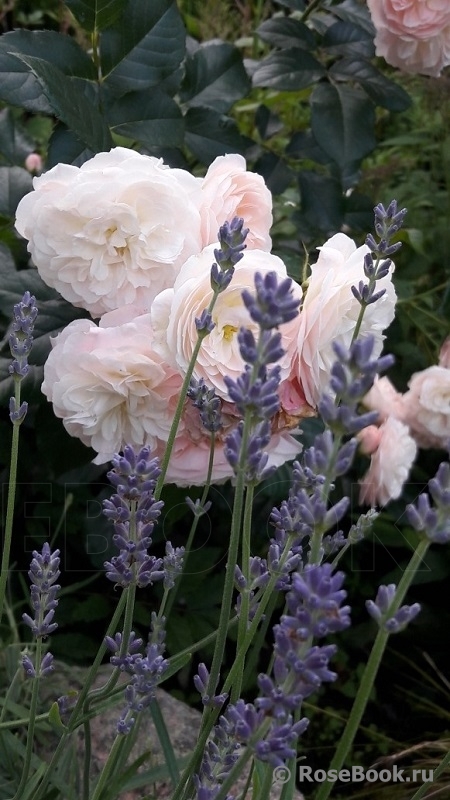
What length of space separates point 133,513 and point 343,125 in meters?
0.74

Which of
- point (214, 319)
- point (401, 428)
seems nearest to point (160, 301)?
point (214, 319)

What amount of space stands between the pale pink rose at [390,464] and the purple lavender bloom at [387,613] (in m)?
0.38

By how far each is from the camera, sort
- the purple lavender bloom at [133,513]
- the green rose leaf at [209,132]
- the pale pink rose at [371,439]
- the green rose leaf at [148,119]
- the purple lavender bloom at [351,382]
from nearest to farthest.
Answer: the purple lavender bloom at [351,382]
the purple lavender bloom at [133,513]
the pale pink rose at [371,439]
the green rose leaf at [148,119]
the green rose leaf at [209,132]

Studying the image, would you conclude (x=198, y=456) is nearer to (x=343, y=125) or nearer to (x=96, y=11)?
(x=96, y=11)

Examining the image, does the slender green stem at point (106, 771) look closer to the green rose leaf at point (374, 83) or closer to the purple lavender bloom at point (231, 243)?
the purple lavender bloom at point (231, 243)

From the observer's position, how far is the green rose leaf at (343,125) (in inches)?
43.2

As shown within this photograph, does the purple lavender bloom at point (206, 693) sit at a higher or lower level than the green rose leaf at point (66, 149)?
lower

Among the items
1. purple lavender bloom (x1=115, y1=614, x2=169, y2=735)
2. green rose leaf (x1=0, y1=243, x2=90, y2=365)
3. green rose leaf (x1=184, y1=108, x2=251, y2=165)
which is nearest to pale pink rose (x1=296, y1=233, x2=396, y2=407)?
purple lavender bloom (x1=115, y1=614, x2=169, y2=735)

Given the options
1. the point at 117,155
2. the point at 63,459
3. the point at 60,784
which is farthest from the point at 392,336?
the point at 60,784

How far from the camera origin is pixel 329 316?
0.64 m

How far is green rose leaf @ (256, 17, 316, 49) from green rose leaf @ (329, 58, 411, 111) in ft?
0.17

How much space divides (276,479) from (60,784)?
44 cm

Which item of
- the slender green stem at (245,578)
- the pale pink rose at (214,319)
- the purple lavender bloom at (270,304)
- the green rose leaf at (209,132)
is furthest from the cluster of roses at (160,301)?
the green rose leaf at (209,132)

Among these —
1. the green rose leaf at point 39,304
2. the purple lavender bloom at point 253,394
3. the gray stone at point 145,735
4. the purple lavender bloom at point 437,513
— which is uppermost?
the purple lavender bloom at point 253,394
